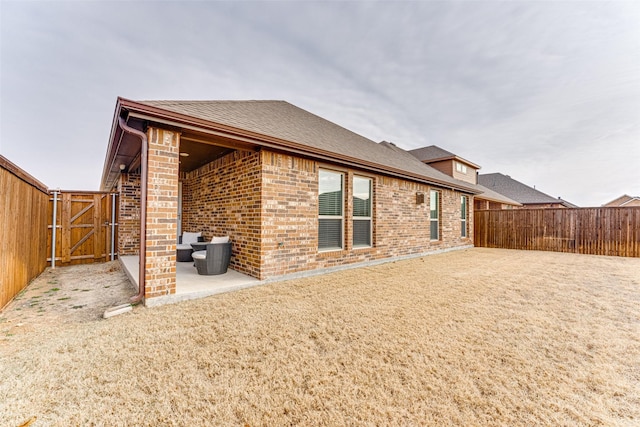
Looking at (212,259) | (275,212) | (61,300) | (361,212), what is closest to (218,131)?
(275,212)

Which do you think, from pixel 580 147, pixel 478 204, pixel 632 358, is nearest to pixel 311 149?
pixel 632 358

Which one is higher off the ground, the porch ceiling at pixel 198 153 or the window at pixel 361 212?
the porch ceiling at pixel 198 153

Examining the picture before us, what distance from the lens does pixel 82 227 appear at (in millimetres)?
7520

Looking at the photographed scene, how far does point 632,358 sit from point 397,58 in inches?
401

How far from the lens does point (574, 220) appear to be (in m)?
11.0

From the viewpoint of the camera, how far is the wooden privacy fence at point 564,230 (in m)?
9.98

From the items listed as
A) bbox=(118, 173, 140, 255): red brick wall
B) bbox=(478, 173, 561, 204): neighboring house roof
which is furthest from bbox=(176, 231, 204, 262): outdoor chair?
bbox=(478, 173, 561, 204): neighboring house roof

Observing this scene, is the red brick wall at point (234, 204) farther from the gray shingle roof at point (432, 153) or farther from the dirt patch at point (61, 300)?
the gray shingle roof at point (432, 153)

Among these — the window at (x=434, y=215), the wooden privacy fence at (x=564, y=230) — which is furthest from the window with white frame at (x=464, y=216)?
the window at (x=434, y=215)

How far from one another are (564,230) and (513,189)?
591 inches

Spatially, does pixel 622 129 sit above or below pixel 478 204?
above

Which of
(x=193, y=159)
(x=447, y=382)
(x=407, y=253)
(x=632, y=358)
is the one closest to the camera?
(x=447, y=382)

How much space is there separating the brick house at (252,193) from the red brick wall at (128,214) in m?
0.03

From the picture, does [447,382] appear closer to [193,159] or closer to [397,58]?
[193,159]
